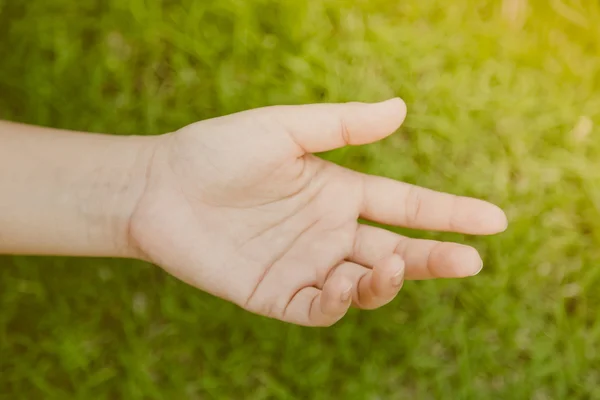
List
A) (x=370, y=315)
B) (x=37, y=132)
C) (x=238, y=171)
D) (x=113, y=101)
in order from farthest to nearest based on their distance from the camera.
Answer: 1. (x=113, y=101)
2. (x=370, y=315)
3. (x=37, y=132)
4. (x=238, y=171)

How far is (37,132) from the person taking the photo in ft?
7.12

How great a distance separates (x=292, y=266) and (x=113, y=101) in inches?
44.1

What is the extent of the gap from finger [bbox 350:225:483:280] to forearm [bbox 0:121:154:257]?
73cm

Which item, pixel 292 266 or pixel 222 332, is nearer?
pixel 292 266

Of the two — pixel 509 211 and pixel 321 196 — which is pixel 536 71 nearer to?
pixel 509 211

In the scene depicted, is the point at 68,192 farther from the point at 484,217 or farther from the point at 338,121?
the point at 484,217

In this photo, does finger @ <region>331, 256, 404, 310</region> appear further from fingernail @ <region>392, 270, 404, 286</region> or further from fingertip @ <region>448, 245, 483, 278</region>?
fingertip @ <region>448, 245, 483, 278</region>

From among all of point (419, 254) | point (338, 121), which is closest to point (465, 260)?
point (419, 254)

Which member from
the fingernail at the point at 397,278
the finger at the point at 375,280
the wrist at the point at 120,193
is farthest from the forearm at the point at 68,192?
the fingernail at the point at 397,278

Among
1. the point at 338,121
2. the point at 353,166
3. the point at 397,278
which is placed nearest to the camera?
the point at 397,278

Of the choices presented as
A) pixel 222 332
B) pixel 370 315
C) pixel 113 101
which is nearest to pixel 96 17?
pixel 113 101

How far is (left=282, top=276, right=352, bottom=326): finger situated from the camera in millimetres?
1623

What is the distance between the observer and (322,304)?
5.50 ft

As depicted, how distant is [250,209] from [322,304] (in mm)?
418
